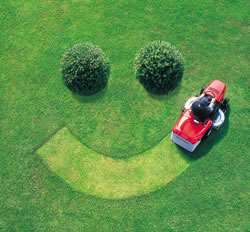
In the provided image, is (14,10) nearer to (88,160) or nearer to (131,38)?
(131,38)

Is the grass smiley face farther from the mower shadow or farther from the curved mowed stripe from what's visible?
the mower shadow

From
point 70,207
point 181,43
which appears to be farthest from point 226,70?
point 70,207

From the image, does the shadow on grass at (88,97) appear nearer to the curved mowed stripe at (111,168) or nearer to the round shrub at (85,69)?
the round shrub at (85,69)

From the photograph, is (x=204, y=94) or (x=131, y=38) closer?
(x=204, y=94)

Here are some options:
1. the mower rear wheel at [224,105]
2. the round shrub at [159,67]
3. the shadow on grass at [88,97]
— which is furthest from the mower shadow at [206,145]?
the shadow on grass at [88,97]

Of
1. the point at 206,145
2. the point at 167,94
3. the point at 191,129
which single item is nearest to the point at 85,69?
the point at 167,94

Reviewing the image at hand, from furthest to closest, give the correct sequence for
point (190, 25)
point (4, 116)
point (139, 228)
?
point (190, 25) → point (4, 116) → point (139, 228)

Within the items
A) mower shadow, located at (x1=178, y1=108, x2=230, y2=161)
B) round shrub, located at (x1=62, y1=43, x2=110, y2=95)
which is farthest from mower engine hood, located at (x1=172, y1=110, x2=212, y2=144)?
round shrub, located at (x1=62, y1=43, x2=110, y2=95)
